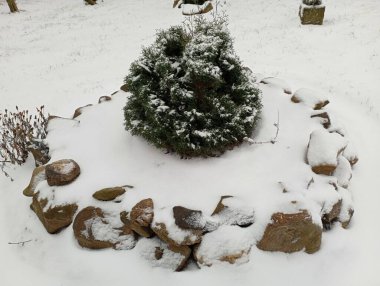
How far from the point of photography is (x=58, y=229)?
4426 mm

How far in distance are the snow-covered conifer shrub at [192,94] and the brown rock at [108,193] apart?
78cm

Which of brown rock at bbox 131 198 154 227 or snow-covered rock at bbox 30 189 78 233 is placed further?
snow-covered rock at bbox 30 189 78 233

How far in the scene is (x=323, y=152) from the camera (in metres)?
4.48

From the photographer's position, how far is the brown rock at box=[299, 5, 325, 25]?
10484 millimetres

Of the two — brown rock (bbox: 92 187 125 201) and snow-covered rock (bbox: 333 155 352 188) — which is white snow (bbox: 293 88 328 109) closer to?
snow-covered rock (bbox: 333 155 352 188)

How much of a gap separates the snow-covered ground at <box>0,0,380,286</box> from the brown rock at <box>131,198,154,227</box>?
45cm

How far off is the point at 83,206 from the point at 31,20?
1466 cm

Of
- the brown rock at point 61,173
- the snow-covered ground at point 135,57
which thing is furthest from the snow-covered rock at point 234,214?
the brown rock at point 61,173

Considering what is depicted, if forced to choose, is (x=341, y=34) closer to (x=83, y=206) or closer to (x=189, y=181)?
(x=189, y=181)

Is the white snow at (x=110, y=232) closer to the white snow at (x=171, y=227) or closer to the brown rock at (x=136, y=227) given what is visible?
the brown rock at (x=136, y=227)

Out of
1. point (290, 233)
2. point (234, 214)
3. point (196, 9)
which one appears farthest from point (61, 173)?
point (196, 9)

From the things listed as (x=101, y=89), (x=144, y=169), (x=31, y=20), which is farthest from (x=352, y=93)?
(x=31, y=20)

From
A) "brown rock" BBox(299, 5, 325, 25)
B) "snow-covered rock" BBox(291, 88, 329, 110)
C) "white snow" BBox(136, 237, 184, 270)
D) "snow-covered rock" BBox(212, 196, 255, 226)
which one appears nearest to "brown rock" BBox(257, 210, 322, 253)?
"snow-covered rock" BBox(212, 196, 255, 226)

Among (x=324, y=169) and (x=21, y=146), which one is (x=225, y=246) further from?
(x=21, y=146)
